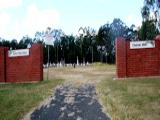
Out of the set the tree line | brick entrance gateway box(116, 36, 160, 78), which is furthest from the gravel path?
the tree line

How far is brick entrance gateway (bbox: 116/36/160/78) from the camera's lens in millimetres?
31766

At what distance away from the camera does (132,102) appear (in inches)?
716

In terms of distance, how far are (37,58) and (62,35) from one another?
97.4 metres

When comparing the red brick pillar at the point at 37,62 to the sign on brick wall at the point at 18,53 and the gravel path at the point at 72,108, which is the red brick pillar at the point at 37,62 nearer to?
the sign on brick wall at the point at 18,53

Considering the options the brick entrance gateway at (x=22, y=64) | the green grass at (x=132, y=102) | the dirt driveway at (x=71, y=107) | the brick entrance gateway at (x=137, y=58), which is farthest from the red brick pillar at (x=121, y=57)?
the dirt driveway at (x=71, y=107)

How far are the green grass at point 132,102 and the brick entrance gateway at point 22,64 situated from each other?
944 centimetres

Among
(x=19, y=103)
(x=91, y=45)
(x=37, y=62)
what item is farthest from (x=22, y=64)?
(x=91, y=45)

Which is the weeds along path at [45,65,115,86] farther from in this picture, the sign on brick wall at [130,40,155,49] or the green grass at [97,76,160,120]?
the green grass at [97,76,160,120]

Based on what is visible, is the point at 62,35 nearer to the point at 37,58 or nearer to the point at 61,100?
the point at 37,58

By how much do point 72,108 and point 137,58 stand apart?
1532cm

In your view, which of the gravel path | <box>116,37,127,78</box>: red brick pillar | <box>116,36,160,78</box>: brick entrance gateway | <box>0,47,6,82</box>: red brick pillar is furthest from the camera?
<box>0,47,6,82</box>: red brick pillar

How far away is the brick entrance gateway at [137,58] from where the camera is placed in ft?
104

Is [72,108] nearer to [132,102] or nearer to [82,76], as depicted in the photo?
[132,102]

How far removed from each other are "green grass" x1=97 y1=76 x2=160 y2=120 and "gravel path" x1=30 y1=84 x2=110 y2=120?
17.9 inches
